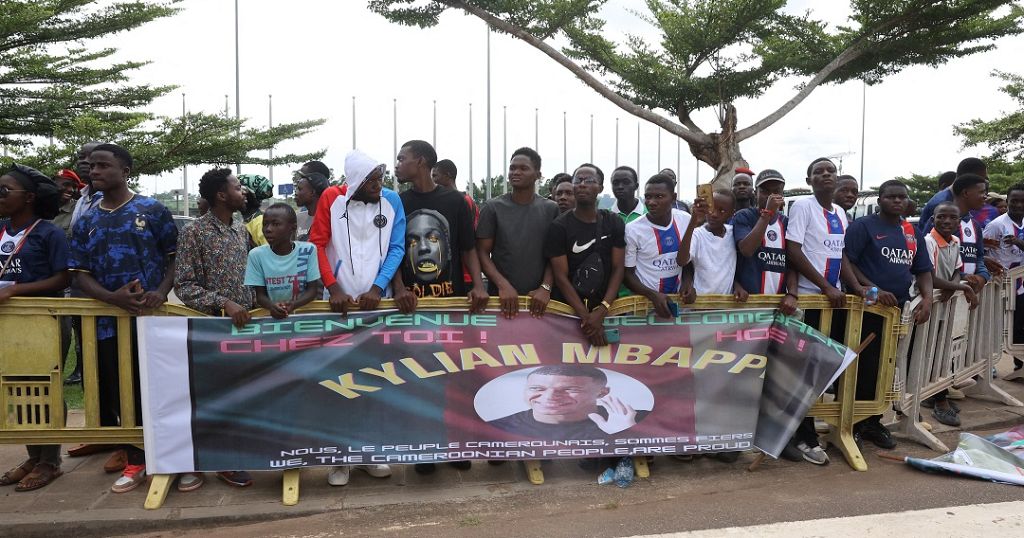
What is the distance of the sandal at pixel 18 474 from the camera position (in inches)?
161

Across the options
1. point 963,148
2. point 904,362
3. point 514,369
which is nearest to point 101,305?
point 514,369

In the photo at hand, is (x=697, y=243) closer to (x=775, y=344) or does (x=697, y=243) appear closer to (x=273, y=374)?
(x=775, y=344)

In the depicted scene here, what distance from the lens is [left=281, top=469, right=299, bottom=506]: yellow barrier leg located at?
3.84 metres

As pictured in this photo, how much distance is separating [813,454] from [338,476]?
10.2ft

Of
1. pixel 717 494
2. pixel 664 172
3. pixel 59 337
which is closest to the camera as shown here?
pixel 59 337

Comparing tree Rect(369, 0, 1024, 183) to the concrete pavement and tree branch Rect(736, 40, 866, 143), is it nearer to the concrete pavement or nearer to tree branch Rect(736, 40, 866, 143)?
tree branch Rect(736, 40, 866, 143)

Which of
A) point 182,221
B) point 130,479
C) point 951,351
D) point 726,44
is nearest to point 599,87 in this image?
point 726,44

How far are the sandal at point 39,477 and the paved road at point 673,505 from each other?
104cm

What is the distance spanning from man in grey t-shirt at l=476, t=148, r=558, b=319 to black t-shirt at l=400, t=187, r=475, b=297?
13 cm

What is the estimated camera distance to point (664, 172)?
4766 mm

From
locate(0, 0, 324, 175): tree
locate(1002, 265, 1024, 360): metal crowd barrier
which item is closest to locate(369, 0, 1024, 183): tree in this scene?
locate(0, 0, 324, 175): tree

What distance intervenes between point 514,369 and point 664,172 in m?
1.77

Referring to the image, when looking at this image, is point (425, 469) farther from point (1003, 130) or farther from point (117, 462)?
point (1003, 130)

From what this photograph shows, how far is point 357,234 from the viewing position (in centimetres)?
408
